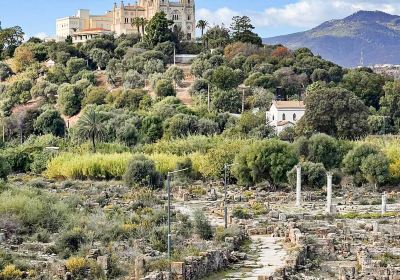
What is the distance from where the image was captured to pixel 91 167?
6438cm

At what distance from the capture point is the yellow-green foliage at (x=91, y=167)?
6384 cm

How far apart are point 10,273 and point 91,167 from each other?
39.4 metres

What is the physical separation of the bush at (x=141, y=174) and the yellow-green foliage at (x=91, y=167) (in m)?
3.63

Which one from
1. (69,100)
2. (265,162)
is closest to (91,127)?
(265,162)

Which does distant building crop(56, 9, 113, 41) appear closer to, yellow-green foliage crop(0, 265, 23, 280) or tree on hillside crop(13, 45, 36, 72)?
tree on hillside crop(13, 45, 36, 72)

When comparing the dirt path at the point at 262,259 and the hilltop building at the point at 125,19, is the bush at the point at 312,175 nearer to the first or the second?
the dirt path at the point at 262,259

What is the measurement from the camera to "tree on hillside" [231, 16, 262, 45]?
120 m

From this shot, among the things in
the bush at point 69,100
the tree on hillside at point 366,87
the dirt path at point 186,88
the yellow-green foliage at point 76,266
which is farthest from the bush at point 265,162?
the bush at point 69,100

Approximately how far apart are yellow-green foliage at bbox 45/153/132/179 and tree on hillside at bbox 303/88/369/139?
19284mm

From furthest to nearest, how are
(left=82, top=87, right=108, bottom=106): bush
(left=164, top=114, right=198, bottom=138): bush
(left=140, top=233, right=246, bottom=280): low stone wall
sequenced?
1. (left=82, top=87, right=108, bottom=106): bush
2. (left=164, top=114, right=198, bottom=138): bush
3. (left=140, top=233, right=246, bottom=280): low stone wall

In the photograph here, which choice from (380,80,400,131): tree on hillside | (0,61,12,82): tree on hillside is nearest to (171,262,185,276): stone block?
(380,80,400,131): tree on hillside

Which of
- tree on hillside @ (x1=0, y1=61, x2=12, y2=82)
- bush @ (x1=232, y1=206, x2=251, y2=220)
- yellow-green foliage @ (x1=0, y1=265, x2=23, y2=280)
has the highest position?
tree on hillside @ (x1=0, y1=61, x2=12, y2=82)

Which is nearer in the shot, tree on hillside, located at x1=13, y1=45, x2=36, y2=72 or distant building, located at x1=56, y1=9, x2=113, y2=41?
tree on hillside, located at x1=13, y1=45, x2=36, y2=72

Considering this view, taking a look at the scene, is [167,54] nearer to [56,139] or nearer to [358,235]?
[56,139]
